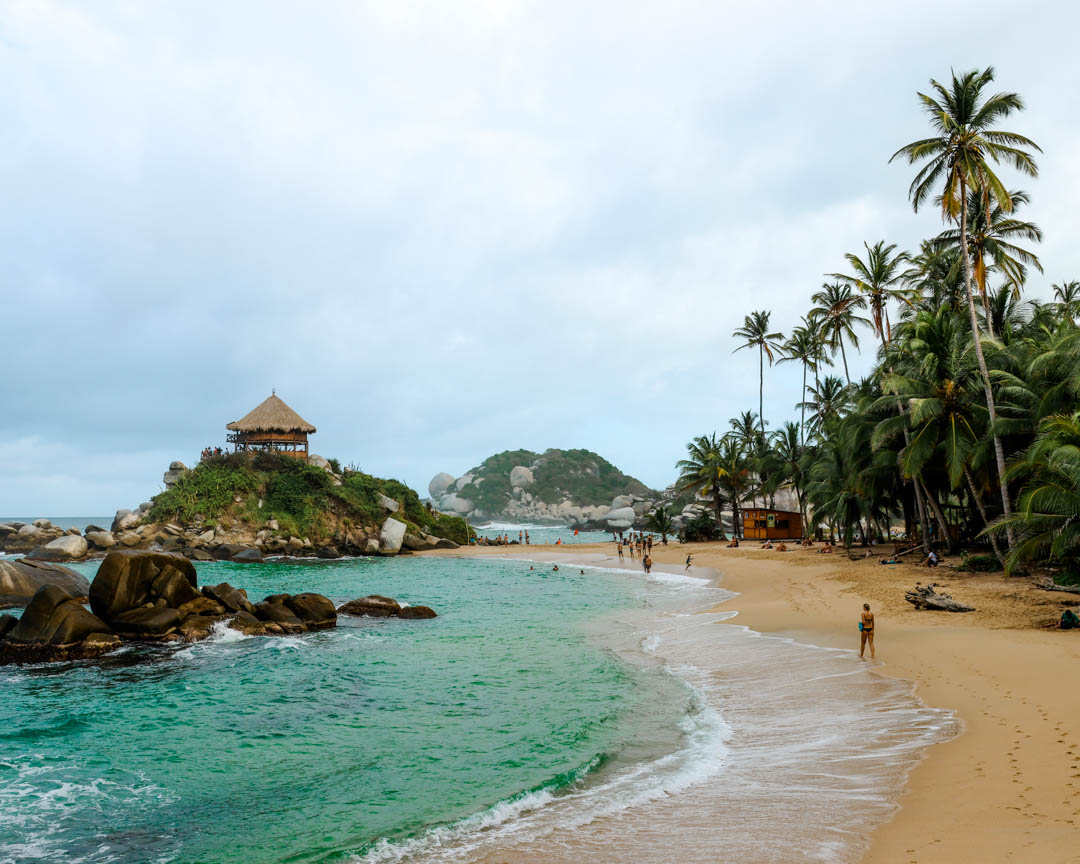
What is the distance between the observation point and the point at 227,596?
25.2m

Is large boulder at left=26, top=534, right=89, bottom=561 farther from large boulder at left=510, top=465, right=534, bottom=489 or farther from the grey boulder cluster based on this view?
large boulder at left=510, top=465, right=534, bottom=489

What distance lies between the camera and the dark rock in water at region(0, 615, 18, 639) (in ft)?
65.4

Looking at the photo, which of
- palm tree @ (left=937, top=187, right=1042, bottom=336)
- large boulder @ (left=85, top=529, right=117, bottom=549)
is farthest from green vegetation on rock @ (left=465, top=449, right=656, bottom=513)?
palm tree @ (left=937, top=187, right=1042, bottom=336)

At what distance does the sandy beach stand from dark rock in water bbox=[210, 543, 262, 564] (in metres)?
44.3

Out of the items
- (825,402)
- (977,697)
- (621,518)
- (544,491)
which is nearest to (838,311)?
(825,402)

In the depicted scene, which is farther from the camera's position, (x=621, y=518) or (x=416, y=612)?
(x=621, y=518)

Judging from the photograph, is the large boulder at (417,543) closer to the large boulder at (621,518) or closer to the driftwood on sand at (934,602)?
the driftwood on sand at (934,602)

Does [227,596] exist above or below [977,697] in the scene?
below

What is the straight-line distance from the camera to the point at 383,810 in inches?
352

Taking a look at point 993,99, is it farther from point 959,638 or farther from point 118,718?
point 118,718

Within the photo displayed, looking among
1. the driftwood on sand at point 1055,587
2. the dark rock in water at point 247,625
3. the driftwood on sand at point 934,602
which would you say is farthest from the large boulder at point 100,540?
the driftwood on sand at point 1055,587

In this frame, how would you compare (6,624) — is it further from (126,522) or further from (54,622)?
(126,522)

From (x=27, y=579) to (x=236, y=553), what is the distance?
1201 inches

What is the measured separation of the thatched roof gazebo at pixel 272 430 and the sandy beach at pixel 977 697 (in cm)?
5431
